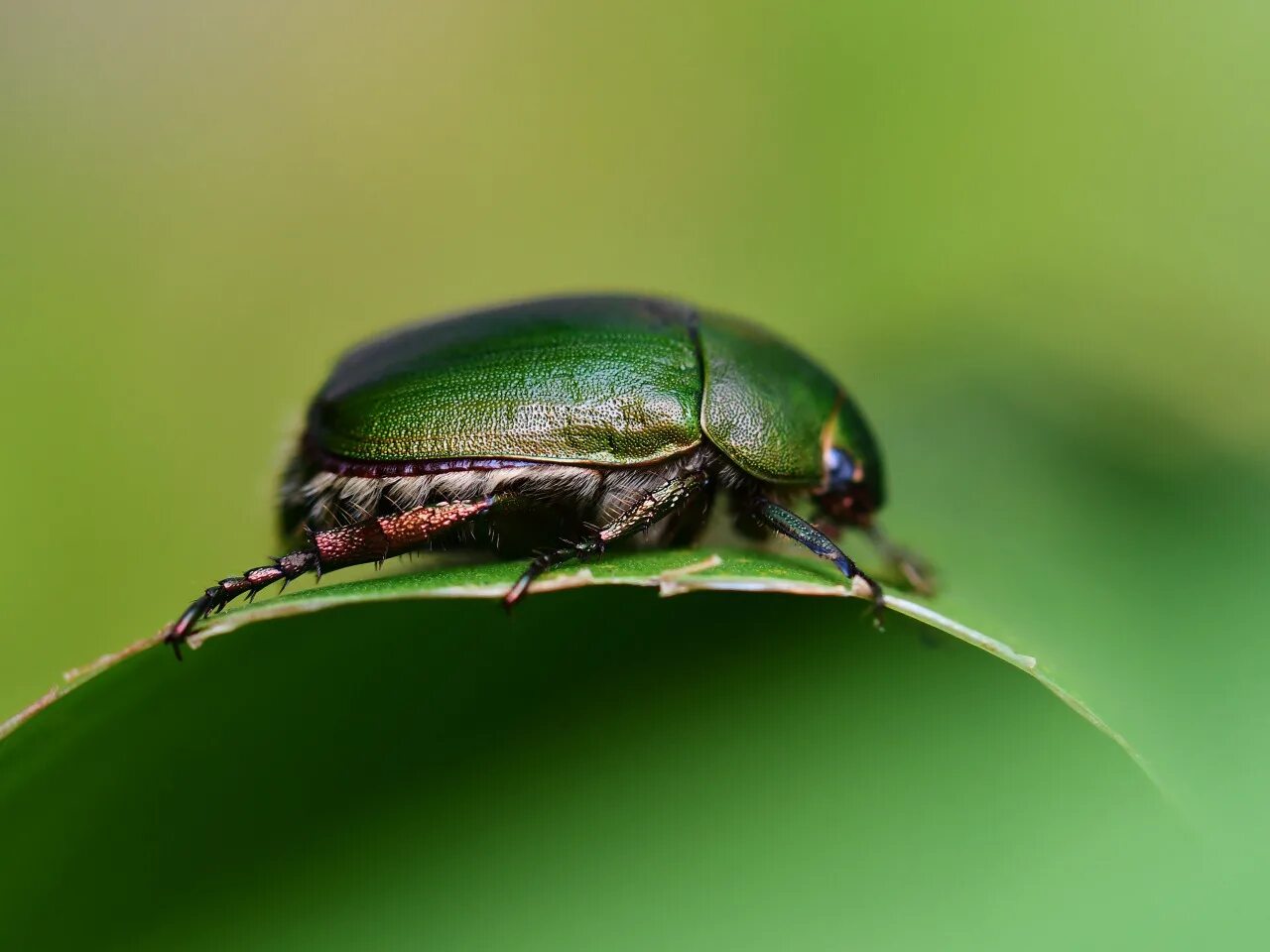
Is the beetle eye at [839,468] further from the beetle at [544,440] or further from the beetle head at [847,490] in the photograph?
the beetle at [544,440]

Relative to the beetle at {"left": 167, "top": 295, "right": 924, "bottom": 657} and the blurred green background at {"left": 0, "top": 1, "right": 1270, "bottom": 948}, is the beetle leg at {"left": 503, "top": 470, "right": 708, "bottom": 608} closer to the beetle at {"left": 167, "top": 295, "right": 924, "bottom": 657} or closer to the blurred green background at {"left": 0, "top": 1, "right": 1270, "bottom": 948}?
the beetle at {"left": 167, "top": 295, "right": 924, "bottom": 657}

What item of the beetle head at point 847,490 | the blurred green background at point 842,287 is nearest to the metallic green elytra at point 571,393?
the beetle head at point 847,490

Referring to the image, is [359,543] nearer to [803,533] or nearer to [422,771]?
[422,771]

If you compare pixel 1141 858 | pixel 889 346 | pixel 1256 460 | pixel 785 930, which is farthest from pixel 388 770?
pixel 889 346

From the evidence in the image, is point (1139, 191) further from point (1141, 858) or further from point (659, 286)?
point (1141, 858)

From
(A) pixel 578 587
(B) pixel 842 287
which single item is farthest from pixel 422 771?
(B) pixel 842 287

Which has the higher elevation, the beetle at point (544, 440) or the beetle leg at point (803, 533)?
the beetle at point (544, 440)

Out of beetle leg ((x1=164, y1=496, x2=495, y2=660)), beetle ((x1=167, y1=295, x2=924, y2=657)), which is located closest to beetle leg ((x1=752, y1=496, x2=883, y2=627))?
beetle ((x1=167, y1=295, x2=924, y2=657))
